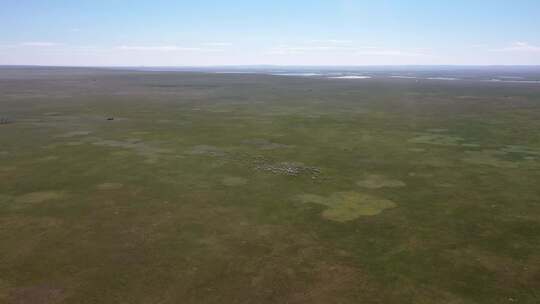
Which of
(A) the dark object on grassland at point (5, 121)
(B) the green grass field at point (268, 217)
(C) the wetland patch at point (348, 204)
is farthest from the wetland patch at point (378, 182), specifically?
(A) the dark object on grassland at point (5, 121)

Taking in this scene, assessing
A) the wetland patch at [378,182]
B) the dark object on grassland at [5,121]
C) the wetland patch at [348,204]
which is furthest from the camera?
the dark object on grassland at [5,121]

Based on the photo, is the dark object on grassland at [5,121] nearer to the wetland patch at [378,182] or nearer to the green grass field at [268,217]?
the green grass field at [268,217]

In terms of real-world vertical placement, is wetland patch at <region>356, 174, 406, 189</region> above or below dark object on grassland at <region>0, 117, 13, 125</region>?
below

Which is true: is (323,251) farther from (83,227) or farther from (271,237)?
(83,227)

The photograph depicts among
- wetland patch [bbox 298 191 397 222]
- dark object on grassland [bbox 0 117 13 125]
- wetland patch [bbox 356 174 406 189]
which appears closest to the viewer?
wetland patch [bbox 298 191 397 222]

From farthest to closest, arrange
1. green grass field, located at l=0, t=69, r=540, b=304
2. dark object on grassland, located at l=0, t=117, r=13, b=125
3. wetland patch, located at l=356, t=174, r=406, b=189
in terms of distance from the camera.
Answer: dark object on grassland, located at l=0, t=117, r=13, b=125
wetland patch, located at l=356, t=174, r=406, b=189
green grass field, located at l=0, t=69, r=540, b=304

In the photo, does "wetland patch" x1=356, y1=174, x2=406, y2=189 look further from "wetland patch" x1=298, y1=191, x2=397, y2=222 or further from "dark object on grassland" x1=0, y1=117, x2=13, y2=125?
"dark object on grassland" x1=0, y1=117, x2=13, y2=125

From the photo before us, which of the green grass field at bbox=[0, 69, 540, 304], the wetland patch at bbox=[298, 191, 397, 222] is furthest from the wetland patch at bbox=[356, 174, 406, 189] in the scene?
the wetland patch at bbox=[298, 191, 397, 222]

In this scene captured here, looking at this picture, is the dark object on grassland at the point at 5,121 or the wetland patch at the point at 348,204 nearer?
the wetland patch at the point at 348,204

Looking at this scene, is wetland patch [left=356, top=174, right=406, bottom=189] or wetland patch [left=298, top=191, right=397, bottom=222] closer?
wetland patch [left=298, top=191, right=397, bottom=222]
